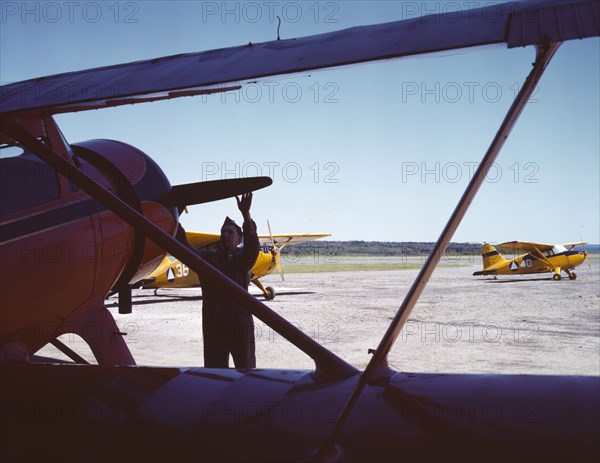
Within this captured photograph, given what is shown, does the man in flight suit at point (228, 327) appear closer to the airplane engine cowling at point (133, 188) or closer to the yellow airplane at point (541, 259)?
the airplane engine cowling at point (133, 188)

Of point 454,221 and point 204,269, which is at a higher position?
point 454,221

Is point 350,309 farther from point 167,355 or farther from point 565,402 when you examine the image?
point 565,402

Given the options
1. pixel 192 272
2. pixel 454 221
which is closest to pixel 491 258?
pixel 192 272

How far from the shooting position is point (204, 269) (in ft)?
6.52

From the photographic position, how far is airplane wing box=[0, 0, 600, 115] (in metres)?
1.53

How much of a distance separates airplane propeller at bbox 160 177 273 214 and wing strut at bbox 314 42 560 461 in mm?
2068

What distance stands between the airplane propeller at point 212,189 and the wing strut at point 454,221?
2.07 m

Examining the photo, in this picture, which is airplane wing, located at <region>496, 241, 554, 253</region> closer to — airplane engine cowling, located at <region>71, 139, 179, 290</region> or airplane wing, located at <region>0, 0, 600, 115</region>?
airplane engine cowling, located at <region>71, 139, 179, 290</region>

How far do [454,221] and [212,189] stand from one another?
2476 mm

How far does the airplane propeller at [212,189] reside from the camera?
3.69 metres

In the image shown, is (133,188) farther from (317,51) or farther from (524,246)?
(524,246)

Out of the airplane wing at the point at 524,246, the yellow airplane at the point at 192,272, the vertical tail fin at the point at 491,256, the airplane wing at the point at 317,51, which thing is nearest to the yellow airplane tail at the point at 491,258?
the vertical tail fin at the point at 491,256

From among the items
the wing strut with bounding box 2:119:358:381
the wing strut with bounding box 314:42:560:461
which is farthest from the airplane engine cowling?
the wing strut with bounding box 314:42:560:461

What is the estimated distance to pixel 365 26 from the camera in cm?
220
